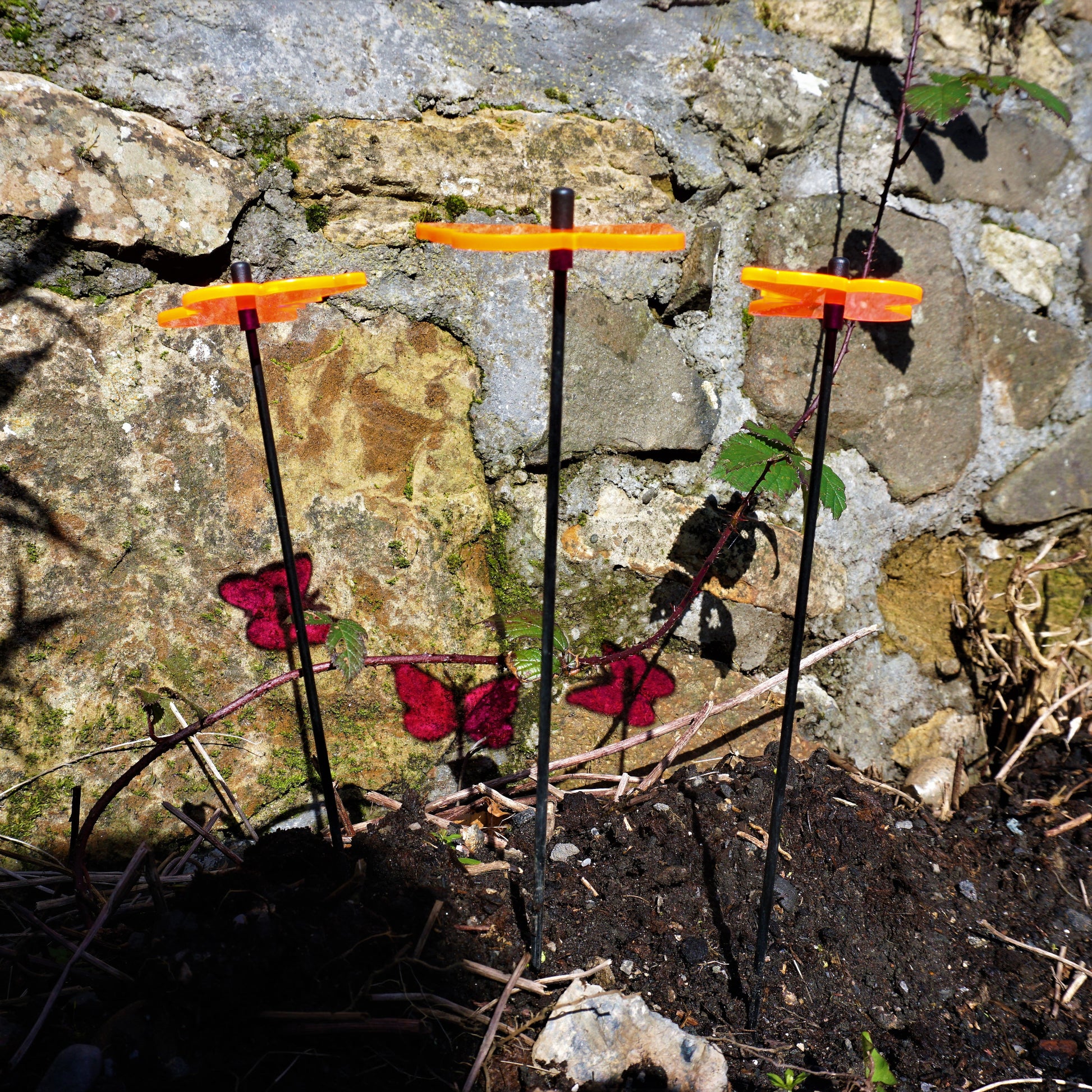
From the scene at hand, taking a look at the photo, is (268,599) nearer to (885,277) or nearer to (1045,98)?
(885,277)

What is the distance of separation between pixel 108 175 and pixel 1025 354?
1.78 metres

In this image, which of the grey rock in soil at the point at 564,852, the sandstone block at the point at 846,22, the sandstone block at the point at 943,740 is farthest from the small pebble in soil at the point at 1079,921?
the sandstone block at the point at 846,22

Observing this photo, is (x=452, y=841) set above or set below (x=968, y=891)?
above

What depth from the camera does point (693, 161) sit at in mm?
1530

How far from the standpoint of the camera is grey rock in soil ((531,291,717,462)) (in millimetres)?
1470

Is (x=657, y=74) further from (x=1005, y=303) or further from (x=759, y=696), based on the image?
(x=759, y=696)

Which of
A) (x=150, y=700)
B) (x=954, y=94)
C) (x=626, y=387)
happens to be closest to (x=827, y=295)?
(x=626, y=387)

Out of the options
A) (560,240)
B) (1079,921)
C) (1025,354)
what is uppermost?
(560,240)

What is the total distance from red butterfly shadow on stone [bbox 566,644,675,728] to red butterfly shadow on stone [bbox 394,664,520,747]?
5.1 inches

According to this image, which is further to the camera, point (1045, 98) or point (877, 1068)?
point (1045, 98)

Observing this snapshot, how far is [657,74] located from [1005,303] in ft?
2.89

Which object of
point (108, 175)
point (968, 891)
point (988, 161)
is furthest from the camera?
point (988, 161)

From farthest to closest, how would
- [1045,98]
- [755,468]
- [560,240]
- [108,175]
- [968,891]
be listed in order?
[1045,98], [968,891], [755,468], [108,175], [560,240]

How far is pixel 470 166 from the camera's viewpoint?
1408mm
